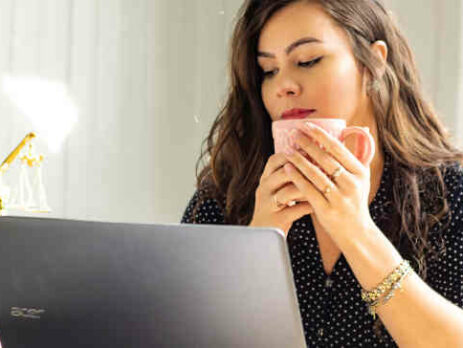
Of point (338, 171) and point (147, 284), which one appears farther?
point (338, 171)

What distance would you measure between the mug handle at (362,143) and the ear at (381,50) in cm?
30

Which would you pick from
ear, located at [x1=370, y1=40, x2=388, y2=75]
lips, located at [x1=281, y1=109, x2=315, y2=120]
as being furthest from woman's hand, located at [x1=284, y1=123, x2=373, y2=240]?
ear, located at [x1=370, y1=40, x2=388, y2=75]

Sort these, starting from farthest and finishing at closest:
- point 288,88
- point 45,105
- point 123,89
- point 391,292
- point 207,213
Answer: point 123,89
point 45,105
point 207,213
point 288,88
point 391,292

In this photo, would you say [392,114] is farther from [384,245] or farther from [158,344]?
[158,344]

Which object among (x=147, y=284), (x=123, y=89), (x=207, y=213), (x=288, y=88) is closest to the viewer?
(x=147, y=284)

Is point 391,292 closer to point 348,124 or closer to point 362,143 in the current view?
point 362,143

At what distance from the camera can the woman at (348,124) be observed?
116 cm

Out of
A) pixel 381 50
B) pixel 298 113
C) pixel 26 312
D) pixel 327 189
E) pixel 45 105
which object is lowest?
pixel 26 312

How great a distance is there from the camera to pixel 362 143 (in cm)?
97

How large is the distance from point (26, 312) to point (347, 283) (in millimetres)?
617

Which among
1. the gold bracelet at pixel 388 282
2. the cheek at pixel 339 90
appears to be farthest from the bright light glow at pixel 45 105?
the gold bracelet at pixel 388 282

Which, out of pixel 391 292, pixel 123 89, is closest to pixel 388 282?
pixel 391 292

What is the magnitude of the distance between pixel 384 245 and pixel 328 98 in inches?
12.1

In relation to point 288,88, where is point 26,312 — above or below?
below
